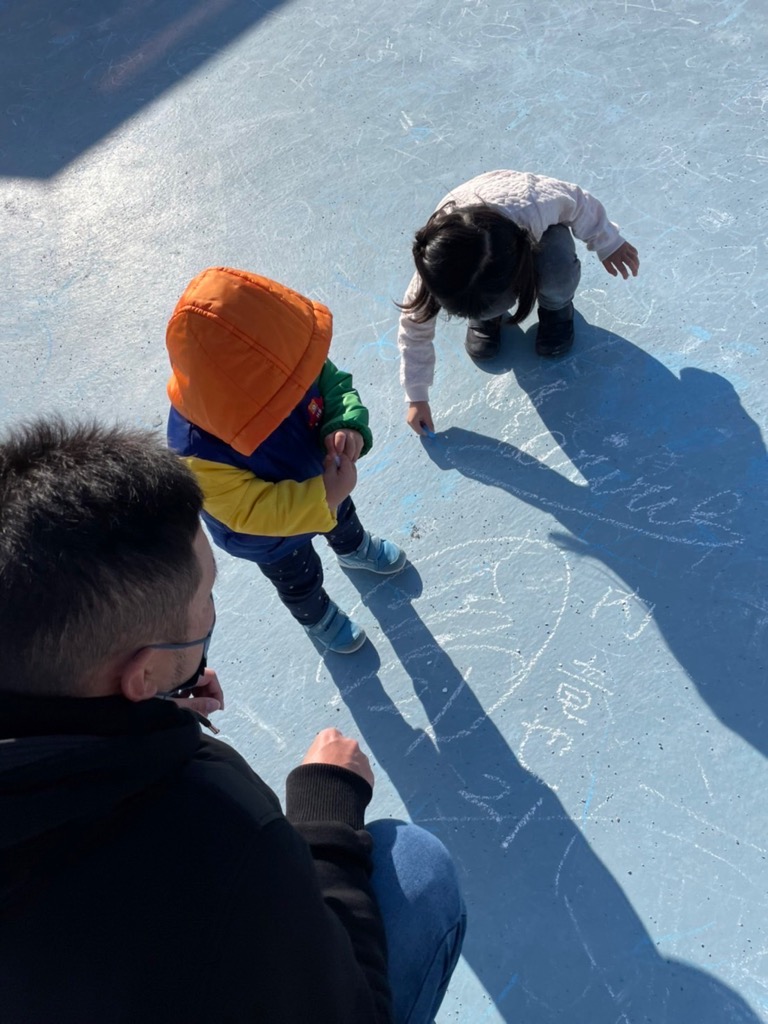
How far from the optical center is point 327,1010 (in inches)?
Result: 36.9

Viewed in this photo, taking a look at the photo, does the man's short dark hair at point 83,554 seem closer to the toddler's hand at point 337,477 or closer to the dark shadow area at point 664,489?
the toddler's hand at point 337,477

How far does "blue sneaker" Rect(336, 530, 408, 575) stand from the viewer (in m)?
2.18

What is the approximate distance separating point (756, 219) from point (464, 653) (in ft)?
5.38

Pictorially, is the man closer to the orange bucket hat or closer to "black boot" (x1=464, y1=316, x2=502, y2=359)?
the orange bucket hat

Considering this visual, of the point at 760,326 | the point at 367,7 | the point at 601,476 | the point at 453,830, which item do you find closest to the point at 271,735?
the point at 453,830

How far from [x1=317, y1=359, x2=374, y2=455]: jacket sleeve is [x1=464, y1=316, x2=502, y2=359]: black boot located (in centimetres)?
68

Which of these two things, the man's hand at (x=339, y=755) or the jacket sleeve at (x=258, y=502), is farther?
the jacket sleeve at (x=258, y=502)

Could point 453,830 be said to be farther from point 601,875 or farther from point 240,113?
point 240,113

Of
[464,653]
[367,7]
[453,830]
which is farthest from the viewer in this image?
[367,7]

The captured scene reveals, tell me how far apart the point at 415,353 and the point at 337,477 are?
65 cm

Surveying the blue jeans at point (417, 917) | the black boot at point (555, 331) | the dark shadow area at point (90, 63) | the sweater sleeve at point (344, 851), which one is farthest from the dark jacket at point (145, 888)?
the dark shadow area at point (90, 63)

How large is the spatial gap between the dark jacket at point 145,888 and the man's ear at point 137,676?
0.05 feet

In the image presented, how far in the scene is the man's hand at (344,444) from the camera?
1816 mm

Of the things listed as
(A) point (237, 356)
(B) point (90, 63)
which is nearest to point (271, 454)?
(A) point (237, 356)
